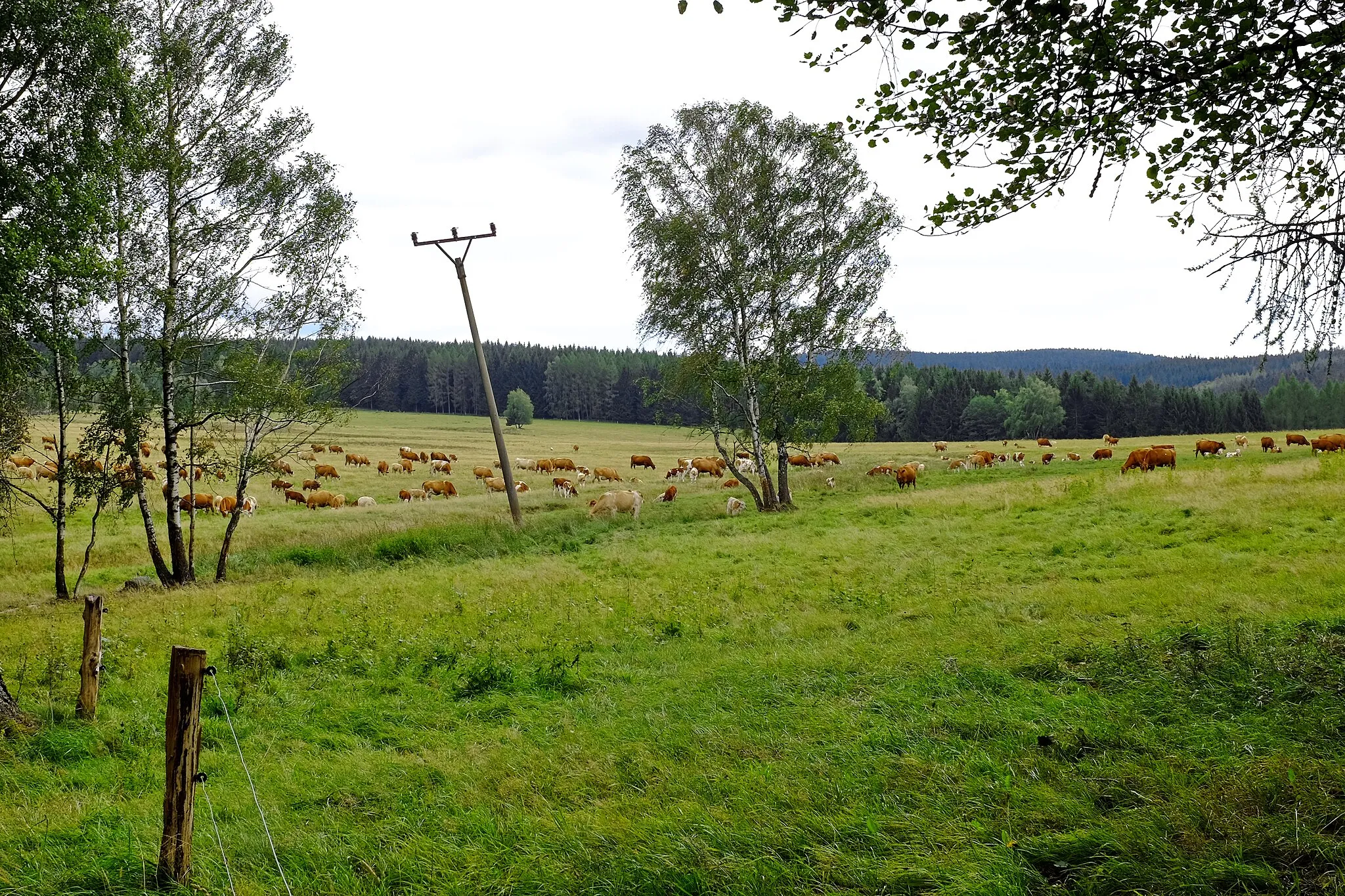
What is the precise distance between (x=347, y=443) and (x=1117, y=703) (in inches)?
2841

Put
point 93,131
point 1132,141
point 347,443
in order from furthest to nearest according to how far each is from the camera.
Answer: point 347,443 < point 93,131 < point 1132,141

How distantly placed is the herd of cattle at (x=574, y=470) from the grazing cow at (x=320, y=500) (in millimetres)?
35

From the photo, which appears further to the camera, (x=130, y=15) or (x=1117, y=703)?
(x=130, y=15)

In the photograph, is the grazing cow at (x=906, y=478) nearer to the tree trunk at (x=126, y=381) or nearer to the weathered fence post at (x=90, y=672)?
the tree trunk at (x=126, y=381)

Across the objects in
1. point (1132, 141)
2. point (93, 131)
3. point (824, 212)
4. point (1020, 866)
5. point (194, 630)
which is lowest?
point (194, 630)

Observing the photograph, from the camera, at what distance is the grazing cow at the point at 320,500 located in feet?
112

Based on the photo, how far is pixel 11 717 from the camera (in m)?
7.11

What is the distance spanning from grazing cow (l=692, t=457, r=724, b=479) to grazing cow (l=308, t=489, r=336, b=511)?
20.1 metres

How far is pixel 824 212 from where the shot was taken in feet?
86.6

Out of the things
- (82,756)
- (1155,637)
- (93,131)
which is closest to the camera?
(82,756)

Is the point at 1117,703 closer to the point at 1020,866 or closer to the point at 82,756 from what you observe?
the point at 1020,866

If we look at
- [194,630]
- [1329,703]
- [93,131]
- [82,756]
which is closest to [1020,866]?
[1329,703]

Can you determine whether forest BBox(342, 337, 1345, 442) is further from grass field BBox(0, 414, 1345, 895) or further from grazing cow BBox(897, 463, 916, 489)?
grass field BBox(0, 414, 1345, 895)

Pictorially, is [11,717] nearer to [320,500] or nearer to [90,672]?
[90,672]
